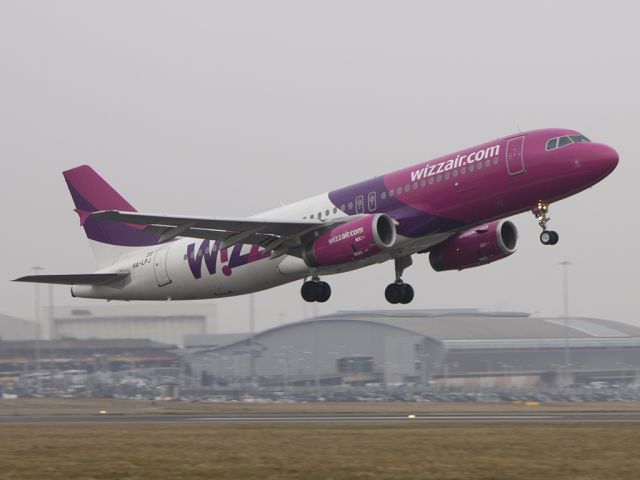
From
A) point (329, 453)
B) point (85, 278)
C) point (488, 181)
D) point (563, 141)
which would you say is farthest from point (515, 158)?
point (85, 278)

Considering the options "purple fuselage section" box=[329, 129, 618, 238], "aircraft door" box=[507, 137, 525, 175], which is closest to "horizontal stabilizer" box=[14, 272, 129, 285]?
"purple fuselage section" box=[329, 129, 618, 238]

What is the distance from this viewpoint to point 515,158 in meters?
38.6

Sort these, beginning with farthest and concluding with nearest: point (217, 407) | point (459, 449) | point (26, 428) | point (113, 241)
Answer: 1. point (217, 407)
2. point (113, 241)
3. point (26, 428)
4. point (459, 449)

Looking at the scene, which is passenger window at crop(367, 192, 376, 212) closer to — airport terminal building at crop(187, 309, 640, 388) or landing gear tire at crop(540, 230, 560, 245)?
landing gear tire at crop(540, 230, 560, 245)

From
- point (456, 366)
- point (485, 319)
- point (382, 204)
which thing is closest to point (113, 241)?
point (382, 204)

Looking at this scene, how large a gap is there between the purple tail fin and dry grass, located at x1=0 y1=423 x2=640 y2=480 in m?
16.4

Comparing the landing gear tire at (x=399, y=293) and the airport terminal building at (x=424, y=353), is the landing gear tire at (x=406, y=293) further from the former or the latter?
the airport terminal building at (x=424, y=353)

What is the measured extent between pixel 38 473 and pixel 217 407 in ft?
130

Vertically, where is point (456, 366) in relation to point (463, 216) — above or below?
below

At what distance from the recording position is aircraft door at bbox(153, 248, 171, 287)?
48.5 m

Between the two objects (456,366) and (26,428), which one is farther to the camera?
(456,366)

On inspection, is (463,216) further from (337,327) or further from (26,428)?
(337,327)

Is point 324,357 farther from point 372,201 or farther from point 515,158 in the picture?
point 515,158

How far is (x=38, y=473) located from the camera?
23953 millimetres
